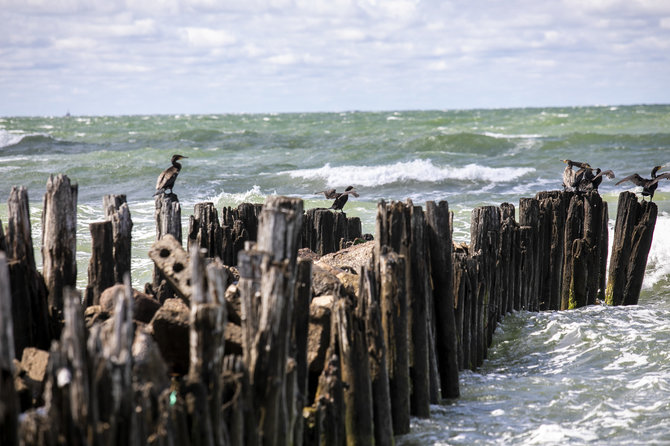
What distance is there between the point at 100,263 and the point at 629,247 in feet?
17.5

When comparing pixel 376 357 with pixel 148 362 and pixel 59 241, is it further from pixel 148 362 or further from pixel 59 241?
pixel 59 241

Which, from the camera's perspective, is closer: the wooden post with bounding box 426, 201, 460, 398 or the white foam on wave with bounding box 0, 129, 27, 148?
the wooden post with bounding box 426, 201, 460, 398

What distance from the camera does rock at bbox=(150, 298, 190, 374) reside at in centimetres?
413

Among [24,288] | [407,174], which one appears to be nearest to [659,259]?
→ [24,288]

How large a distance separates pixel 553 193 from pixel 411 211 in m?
3.78

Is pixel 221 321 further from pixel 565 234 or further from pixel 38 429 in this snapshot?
pixel 565 234

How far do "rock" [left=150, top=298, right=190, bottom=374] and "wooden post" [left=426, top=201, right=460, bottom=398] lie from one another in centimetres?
169

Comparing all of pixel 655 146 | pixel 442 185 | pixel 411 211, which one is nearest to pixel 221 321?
pixel 411 211

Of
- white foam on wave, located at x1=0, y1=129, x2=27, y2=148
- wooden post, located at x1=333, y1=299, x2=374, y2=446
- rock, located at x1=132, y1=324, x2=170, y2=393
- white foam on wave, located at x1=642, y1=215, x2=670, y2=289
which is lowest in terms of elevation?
white foam on wave, located at x1=642, y1=215, x2=670, y2=289

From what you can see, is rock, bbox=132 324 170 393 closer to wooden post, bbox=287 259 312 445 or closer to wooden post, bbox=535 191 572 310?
wooden post, bbox=287 259 312 445

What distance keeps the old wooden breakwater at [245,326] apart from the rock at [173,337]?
0.01 metres

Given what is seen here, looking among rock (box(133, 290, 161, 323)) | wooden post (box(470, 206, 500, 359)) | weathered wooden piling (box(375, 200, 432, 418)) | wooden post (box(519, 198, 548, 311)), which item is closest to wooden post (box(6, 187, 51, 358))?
rock (box(133, 290, 161, 323))

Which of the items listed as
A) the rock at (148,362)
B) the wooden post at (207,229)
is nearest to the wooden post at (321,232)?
the wooden post at (207,229)

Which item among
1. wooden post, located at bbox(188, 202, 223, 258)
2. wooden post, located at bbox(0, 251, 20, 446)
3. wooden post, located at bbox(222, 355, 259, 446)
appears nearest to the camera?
wooden post, located at bbox(0, 251, 20, 446)
